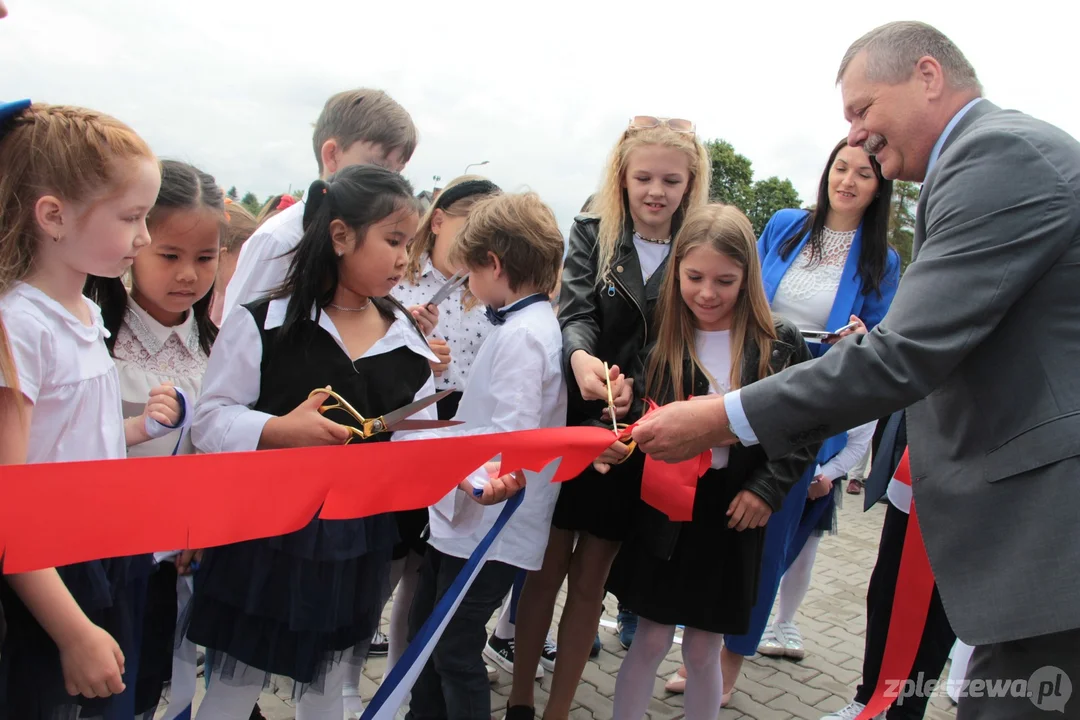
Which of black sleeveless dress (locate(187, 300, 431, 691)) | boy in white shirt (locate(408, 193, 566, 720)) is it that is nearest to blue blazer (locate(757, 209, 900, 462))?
boy in white shirt (locate(408, 193, 566, 720))

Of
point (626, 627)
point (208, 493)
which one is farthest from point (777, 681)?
point (208, 493)

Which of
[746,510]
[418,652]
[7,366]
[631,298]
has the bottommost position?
[418,652]

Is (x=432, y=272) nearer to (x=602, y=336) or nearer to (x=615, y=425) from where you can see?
(x=602, y=336)

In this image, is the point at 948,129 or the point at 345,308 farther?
the point at 345,308

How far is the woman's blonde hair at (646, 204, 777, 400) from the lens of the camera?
125 inches

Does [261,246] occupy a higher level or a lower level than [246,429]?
higher

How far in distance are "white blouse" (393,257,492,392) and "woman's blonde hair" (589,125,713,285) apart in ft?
2.40

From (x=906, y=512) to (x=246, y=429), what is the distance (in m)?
2.75

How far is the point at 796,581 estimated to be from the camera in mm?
Answer: 4613

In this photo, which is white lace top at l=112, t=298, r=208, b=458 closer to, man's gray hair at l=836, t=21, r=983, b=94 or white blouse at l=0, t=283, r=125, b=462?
white blouse at l=0, t=283, r=125, b=462

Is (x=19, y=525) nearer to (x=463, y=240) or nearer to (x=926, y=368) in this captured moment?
(x=463, y=240)

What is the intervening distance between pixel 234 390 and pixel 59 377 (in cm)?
56

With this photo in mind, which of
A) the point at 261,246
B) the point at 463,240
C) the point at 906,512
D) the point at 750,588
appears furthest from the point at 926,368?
the point at 261,246

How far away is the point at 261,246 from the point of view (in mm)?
3002
